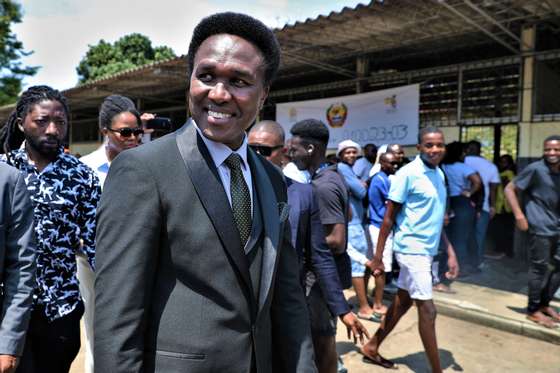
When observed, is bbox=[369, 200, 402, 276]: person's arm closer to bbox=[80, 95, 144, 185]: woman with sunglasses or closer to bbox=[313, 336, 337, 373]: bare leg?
bbox=[313, 336, 337, 373]: bare leg

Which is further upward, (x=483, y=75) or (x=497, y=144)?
(x=483, y=75)

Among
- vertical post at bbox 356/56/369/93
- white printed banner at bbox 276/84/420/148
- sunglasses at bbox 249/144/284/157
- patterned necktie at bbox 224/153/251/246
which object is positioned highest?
vertical post at bbox 356/56/369/93

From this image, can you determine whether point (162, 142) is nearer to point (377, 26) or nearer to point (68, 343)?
point (68, 343)

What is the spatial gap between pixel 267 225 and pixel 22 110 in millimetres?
1735

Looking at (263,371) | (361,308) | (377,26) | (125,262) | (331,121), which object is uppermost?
(377,26)

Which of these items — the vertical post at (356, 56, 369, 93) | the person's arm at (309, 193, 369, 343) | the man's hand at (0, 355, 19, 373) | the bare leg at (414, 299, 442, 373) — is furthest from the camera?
→ the vertical post at (356, 56, 369, 93)

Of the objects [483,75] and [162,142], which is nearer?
[162,142]

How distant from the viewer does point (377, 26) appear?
6.68 metres

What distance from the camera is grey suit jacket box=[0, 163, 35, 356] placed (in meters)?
1.80

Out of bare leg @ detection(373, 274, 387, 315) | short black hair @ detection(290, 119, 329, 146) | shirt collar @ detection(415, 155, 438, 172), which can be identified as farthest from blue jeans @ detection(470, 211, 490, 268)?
short black hair @ detection(290, 119, 329, 146)

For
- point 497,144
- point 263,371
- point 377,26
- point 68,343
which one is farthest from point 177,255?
point 497,144

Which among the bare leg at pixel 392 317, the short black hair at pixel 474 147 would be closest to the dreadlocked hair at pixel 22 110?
the bare leg at pixel 392 317

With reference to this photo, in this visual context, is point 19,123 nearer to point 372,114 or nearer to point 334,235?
point 334,235

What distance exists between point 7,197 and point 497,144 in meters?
7.99
